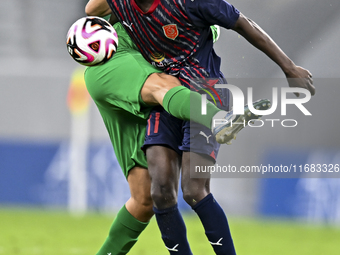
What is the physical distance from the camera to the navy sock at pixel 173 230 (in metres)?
2.50

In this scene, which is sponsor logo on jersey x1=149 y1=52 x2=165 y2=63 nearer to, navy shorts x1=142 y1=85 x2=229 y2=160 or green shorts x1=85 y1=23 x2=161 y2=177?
green shorts x1=85 y1=23 x2=161 y2=177

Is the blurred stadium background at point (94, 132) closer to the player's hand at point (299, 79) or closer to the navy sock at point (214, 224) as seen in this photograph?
the player's hand at point (299, 79)

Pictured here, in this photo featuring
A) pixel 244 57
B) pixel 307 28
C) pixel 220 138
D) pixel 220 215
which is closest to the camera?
pixel 220 138

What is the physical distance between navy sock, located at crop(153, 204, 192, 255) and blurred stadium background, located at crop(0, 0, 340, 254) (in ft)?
4.51

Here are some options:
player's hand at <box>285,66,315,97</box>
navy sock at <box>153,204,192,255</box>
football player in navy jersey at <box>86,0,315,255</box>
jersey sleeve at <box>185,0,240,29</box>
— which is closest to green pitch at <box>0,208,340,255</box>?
navy sock at <box>153,204,192,255</box>

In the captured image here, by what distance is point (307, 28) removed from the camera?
4.07 meters

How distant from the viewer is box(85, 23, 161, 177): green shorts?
2.63 metres

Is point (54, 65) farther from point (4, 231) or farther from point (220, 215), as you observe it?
point (220, 215)

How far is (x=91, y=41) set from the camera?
2.52 meters

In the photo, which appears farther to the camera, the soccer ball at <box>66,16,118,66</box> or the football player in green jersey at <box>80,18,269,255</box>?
the soccer ball at <box>66,16,118,66</box>

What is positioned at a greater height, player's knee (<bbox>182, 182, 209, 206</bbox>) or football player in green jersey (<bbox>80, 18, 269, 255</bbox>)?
football player in green jersey (<bbox>80, 18, 269, 255</bbox>)

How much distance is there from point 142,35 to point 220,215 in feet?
3.12

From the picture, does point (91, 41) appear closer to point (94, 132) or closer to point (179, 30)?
point (179, 30)

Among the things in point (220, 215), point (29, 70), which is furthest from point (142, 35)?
point (29, 70)
